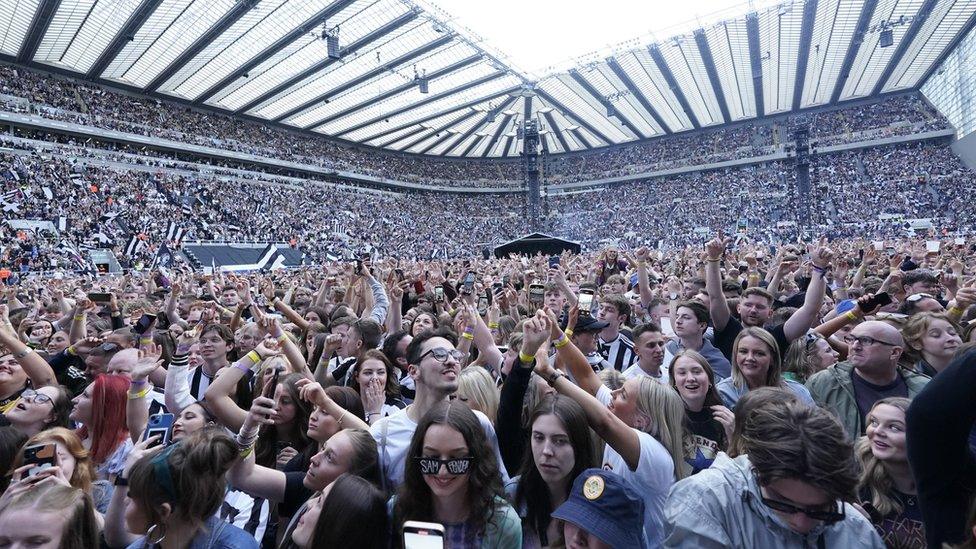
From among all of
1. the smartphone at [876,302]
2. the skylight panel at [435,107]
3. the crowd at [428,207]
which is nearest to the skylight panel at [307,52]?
the crowd at [428,207]

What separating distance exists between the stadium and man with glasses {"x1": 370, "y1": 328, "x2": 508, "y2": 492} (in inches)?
0.7

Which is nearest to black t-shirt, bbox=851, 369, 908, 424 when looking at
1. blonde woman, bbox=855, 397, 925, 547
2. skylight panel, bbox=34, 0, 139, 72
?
blonde woman, bbox=855, 397, 925, 547

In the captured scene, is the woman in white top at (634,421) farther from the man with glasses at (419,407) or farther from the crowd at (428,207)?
the crowd at (428,207)

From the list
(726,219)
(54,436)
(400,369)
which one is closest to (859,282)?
(400,369)

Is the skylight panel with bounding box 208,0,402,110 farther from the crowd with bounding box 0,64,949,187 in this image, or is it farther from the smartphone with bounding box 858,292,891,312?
the smartphone with bounding box 858,292,891,312

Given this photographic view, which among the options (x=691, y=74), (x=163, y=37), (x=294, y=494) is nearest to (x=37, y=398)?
(x=294, y=494)

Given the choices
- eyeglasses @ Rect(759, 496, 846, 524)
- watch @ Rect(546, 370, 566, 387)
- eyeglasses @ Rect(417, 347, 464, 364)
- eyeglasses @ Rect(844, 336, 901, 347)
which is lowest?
eyeglasses @ Rect(759, 496, 846, 524)

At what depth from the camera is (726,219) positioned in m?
41.5

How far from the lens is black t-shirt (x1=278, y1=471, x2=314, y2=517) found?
2461 mm

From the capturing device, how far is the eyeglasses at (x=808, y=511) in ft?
5.01

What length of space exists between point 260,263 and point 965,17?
40600 mm

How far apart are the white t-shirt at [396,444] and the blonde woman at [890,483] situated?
1607mm

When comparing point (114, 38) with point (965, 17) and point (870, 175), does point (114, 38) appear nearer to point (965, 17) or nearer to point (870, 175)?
point (965, 17)

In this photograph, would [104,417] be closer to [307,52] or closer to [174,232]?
[174,232]
